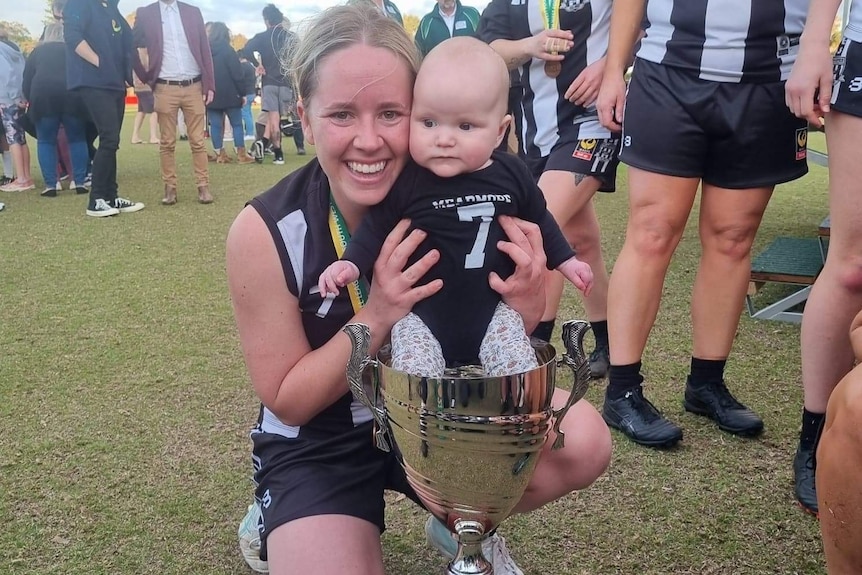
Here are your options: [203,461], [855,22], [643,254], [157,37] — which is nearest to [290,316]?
[203,461]

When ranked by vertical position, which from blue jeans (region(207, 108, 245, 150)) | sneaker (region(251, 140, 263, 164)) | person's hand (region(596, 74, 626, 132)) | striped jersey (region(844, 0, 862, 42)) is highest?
striped jersey (region(844, 0, 862, 42))

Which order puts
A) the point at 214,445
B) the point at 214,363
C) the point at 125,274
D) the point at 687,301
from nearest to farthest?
the point at 214,445
the point at 214,363
the point at 687,301
the point at 125,274

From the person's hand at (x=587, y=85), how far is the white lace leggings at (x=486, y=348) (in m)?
1.31

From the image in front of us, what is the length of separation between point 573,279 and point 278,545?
0.75 m

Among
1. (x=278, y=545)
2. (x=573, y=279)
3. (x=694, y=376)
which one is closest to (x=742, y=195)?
(x=694, y=376)

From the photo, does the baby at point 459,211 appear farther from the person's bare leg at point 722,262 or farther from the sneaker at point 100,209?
the sneaker at point 100,209

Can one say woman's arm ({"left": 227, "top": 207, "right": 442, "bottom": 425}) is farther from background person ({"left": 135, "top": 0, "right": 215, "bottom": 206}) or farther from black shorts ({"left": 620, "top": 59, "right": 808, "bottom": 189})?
background person ({"left": 135, "top": 0, "right": 215, "bottom": 206})

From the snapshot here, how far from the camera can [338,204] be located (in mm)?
1483

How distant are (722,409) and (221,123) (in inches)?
351

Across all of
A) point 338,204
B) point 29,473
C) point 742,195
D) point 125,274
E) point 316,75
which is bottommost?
point 125,274

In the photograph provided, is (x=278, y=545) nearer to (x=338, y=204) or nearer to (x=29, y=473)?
(x=338, y=204)

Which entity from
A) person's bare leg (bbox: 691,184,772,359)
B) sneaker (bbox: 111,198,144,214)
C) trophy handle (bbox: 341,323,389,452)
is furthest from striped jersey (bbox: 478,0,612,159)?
sneaker (bbox: 111,198,144,214)

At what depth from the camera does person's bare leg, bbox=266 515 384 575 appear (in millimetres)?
1347

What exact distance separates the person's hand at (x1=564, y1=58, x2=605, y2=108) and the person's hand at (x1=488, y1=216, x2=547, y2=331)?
1160 millimetres
